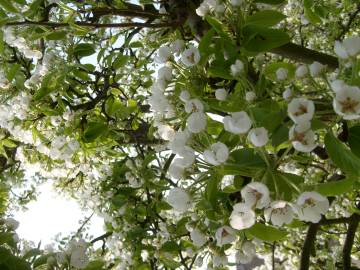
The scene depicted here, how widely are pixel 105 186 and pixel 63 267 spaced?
1.92m

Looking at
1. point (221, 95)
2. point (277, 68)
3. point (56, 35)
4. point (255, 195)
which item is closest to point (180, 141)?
point (221, 95)

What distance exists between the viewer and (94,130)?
2283 mm

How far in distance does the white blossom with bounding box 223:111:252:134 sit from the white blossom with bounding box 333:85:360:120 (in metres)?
0.22

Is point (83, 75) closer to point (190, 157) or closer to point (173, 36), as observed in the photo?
point (173, 36)

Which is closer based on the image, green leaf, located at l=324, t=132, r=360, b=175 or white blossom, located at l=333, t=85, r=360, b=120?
white blossom, located at l=333, t=85, r=360, b=120

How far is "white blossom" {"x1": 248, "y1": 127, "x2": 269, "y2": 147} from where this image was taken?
1.08m

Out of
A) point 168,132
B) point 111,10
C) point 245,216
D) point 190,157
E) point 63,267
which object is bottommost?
point 63,267

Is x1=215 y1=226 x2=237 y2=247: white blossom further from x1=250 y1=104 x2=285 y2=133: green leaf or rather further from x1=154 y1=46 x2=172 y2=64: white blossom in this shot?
x1=154 y1=46 x2=172 y2=64: white blossom

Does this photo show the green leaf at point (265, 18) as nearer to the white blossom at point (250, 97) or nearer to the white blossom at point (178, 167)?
the white blossom at point (250, 97)

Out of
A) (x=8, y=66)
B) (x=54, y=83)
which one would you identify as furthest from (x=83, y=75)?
(x=8, y=66)

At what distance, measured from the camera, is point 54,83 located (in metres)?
2.13

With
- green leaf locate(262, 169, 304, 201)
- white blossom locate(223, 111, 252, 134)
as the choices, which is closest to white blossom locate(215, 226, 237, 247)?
green leaf locate(262, 169, 304, 201)

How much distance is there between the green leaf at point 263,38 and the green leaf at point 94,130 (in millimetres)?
1087

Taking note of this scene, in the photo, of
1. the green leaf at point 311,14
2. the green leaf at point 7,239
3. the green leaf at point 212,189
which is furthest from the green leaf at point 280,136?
the green leaf at point 311,14
